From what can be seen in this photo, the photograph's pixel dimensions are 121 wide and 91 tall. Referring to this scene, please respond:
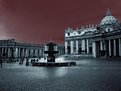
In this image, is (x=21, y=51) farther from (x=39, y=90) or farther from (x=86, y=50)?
(x=39, y=90)

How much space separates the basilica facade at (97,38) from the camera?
294ft

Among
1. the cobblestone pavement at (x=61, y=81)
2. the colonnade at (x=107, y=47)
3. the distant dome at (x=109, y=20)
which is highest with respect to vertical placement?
the distant dome at (x=109, y=20)

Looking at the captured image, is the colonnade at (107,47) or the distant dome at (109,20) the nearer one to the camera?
the colonnade at (107,47)

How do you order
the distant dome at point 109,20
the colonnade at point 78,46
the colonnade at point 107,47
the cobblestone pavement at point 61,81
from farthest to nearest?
the colonnade at point 78,46 < the distant dome at point 109,20 < the colonnade at point 107,47 < the cobblestone pavement at point 61,81

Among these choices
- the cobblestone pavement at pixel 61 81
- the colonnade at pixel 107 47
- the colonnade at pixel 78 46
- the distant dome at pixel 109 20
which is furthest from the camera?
the colonnade at pixel 78 46

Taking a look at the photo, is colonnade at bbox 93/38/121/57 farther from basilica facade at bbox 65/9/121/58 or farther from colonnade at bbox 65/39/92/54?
colonnade at bbox 65/39/92/54

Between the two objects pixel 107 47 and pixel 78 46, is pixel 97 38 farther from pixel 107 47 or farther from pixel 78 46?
pixel 78 46

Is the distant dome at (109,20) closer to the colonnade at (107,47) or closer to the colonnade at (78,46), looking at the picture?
the colonnade at (78,46)

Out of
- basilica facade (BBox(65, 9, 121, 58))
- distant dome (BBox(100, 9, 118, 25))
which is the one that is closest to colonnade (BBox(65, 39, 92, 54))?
basilica facade (BBox(65, 9, 121, 58))

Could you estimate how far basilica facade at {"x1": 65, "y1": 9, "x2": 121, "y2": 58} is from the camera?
89.5m

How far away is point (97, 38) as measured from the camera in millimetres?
98500

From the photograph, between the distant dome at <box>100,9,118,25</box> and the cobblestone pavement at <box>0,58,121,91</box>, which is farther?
the distant dome at <box>100,9,118,25</box>

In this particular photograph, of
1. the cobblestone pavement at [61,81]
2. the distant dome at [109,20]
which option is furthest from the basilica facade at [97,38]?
the cobblestone pavement at [61,81]

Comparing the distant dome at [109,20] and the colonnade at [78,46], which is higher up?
the distant dome at [109,20]
